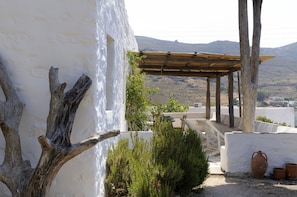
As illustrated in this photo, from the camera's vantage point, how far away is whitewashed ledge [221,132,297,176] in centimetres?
715

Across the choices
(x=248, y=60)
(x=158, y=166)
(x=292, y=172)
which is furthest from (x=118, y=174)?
(x=248, y=60)

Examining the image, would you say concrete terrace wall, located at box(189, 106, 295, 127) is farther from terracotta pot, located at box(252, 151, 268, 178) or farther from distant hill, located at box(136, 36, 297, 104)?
terracotta pot, located at box(252, 151, 268, 178)

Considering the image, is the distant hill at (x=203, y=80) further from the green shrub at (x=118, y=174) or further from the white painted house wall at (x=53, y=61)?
the white painted house wall at (x=53, y=61)

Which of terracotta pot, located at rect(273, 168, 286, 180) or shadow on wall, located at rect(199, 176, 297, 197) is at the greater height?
terracotta pot, located at rect(273, 168, 286, 180)

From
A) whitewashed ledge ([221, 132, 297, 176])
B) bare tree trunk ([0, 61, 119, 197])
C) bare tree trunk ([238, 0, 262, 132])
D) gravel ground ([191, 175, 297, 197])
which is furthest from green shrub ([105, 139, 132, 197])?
bare tree trunk ([238, 0, 262, 132])

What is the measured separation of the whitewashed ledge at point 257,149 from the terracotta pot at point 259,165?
188 mm

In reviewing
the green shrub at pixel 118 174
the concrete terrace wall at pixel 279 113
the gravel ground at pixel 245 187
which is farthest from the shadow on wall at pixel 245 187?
the concrete terrace wall at pixel 279 113

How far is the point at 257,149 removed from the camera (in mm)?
7199

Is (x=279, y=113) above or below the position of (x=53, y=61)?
below

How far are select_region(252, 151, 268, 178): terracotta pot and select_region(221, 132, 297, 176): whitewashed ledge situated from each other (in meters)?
0.19

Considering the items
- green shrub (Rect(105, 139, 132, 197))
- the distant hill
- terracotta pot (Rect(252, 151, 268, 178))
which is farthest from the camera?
the distant hill

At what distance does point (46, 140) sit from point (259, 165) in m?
5.07

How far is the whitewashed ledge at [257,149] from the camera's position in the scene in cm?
715

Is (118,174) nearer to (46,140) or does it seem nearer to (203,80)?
(46,140)
